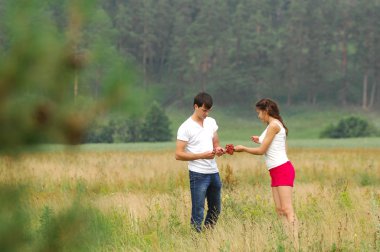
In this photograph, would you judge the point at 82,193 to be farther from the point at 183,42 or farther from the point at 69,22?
the point at 183,42

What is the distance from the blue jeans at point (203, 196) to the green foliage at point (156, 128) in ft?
186

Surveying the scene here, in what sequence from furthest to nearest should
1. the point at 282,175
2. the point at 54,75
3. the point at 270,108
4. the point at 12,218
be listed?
the point at 270,108 → the point at 282,175 → the point at 12,218 → the point at 54,75

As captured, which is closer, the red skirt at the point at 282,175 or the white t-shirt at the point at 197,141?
the red skirt at the point at 282,175

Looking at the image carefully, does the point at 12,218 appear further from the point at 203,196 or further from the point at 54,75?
the point at 203,196

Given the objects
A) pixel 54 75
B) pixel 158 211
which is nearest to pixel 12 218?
pixel 54 75

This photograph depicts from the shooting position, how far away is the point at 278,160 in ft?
24.4

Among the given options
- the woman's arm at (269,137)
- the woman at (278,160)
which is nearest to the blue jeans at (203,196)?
the woman at (278,160)

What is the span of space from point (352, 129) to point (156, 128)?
61.1 ft

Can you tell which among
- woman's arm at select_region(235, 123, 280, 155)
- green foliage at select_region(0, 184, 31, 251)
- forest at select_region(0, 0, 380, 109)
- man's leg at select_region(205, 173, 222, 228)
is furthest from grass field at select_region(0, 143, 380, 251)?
forest at select_region(0, 0, 380, 109)

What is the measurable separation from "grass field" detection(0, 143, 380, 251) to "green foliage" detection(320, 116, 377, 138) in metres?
47.2

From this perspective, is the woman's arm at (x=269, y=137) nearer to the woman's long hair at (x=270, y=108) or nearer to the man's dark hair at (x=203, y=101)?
the woman's long hair at (x=270, y=108)

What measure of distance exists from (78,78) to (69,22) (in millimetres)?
174

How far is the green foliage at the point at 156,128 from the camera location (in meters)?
65.1

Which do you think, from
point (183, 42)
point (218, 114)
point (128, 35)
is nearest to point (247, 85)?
Result: point (218, 114)
